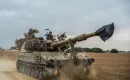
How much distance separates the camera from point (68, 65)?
1652 centimetres

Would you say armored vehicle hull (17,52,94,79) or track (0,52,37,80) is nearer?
armored vehicle hull (17,52,94,79)

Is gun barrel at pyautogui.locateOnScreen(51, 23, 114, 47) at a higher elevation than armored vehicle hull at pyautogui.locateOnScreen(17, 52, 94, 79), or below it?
higher

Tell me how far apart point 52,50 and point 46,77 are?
311 cm

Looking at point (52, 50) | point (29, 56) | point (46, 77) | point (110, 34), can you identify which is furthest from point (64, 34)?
point (110, 34)

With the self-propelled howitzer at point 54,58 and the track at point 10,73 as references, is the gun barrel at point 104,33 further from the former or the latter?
the track at point 10,73

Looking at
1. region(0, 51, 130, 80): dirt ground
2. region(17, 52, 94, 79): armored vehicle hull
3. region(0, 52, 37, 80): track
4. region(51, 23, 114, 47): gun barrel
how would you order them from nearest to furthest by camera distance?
region(51, 23, 114, 47): gun barrel < region(17, 52, 94, 79): armored vehicle hull < region(0, 51, 130, 80): dirt ground < region(0, 52, 37, 80): track

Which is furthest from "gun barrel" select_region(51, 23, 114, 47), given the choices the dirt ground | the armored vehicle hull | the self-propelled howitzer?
the dirt ground

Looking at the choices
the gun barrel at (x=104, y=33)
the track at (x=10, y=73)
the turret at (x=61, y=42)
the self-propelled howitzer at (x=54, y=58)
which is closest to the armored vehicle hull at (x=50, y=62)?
the self-propelled howitzer at (x=54, y=58)

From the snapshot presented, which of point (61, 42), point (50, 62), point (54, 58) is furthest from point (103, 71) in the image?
point (50, 62)

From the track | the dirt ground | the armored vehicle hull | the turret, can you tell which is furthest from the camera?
the track

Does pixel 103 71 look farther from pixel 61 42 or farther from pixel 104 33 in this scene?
pixel 104 33

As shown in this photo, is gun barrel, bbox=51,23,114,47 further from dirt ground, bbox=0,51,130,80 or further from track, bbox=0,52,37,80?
track, bbox=0,52,37,80

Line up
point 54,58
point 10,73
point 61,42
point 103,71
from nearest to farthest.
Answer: point 54,58 < point 61,42 < point 103,71 < point 10,73

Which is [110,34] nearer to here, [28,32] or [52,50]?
[52,50]
